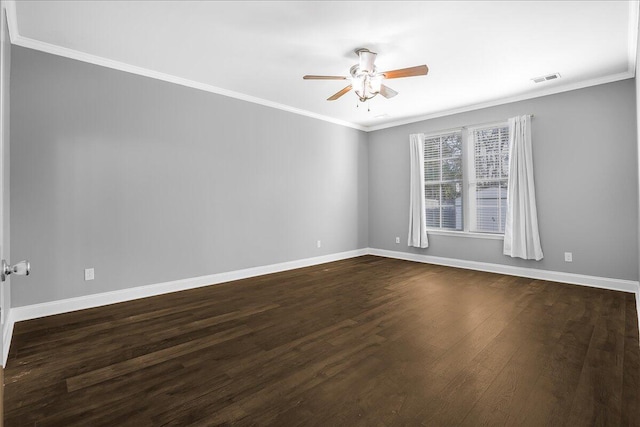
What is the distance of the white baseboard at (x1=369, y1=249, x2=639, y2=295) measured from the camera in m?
4.07

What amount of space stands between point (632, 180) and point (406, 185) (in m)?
3.09

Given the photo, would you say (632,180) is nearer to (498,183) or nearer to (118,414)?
(498,183)

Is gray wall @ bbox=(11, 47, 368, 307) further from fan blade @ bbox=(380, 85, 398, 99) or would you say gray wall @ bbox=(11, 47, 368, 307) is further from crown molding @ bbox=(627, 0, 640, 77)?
crown molding @ bbox=(627, 0, 640, 77)

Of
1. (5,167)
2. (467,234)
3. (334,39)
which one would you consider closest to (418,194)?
(467,234)

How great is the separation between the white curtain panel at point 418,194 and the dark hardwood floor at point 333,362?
2136 millimetres

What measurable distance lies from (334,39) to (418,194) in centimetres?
345

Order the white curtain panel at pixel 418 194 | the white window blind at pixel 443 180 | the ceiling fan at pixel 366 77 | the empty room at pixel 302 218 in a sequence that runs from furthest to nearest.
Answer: the white curtain panel at pixel 418 194 < the white window blind at pixel 443 180 < the ceiling fan at pixel 366 77 < the empty room at pixel 302 218

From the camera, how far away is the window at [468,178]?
510 cm

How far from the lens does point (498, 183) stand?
5.09m

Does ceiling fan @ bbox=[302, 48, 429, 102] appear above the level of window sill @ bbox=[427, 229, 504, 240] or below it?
above

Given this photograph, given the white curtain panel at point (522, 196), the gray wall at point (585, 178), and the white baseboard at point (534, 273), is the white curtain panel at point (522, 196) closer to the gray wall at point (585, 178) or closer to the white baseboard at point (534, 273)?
the gray wall at point (585, 178)

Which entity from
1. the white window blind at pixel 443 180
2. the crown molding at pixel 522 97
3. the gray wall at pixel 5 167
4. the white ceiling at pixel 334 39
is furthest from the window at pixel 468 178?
the gray wall at pixel 5 167

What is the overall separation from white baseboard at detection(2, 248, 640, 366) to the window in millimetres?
612

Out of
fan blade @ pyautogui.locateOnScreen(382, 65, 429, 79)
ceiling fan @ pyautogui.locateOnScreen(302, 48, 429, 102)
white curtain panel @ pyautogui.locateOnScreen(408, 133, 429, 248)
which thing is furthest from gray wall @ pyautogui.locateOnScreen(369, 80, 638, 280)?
fan blade @ pyautogui.locateOnScreen(382, 65, 429, 79)
